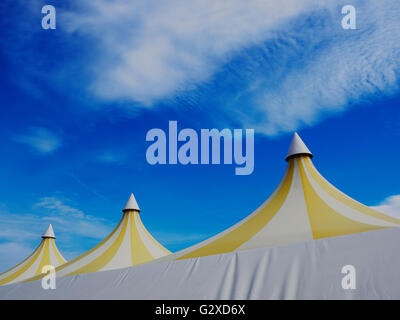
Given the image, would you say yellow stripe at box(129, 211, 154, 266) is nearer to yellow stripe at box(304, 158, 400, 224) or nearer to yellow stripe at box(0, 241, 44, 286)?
A: yellow stripe at box(0, 241, 44, 286)

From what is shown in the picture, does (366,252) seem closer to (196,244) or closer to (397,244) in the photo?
(397,244)

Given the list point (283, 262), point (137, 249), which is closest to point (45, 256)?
point (137, 249)

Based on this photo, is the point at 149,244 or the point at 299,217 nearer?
the point at 299,217

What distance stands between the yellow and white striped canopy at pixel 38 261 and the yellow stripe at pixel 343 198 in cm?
1021

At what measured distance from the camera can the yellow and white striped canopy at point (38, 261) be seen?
11.4 meters

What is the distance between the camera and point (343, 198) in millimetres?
6254

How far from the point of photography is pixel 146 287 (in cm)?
407

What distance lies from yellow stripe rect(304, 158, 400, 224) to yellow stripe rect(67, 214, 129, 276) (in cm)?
560

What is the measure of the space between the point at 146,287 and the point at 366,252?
2.57 meters

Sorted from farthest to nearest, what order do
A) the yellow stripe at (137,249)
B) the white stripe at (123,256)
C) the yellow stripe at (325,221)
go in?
the yellow stripe at (137,249) < the white stripe at (123,256) < the yellow stripe at (325,221)

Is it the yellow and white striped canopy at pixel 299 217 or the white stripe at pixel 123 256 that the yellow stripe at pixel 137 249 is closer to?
the white stripe at pixel 123 256

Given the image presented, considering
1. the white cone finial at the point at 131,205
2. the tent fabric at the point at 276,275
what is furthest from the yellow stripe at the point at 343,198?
the white cone finial at the point at 131,205

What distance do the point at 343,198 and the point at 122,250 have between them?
6.02 metres

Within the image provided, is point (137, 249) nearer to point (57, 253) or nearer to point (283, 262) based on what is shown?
point (57, 253)
